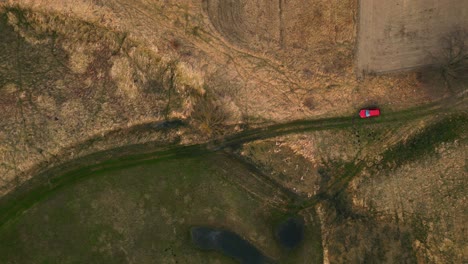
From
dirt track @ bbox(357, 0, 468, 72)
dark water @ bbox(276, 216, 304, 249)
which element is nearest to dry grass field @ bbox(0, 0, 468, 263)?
dirt track @ bbox(357, 0, 468, 72)

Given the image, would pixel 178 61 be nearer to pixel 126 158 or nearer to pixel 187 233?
pixel 126 158

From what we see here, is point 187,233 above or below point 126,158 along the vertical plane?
below

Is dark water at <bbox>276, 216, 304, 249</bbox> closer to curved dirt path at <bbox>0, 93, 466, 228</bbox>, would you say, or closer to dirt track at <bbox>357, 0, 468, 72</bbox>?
curved dirt path at <bbox>0, 93, 466, 228</bbox>

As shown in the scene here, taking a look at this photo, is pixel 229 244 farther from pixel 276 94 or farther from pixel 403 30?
pixel 403 30

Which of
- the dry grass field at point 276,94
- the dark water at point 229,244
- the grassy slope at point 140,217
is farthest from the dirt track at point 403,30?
the dark water at point 229,244

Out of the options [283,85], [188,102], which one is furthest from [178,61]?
[283,85]
